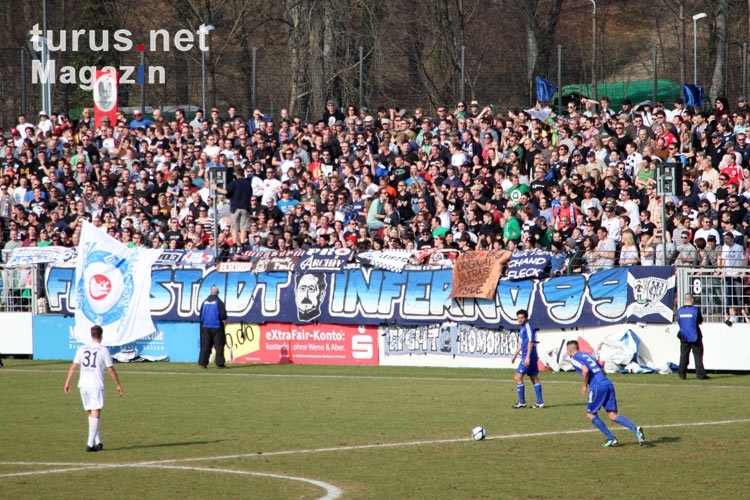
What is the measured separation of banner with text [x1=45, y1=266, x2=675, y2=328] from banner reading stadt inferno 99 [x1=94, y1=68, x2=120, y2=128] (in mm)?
9047

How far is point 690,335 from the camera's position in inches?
A: 902

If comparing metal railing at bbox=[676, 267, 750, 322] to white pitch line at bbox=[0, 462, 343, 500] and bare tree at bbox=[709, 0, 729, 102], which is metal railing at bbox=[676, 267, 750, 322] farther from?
bare tree at bbox=[709, 0, 729, 102]

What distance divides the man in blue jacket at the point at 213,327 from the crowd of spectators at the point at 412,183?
85.2 inches

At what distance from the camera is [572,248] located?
26031mm

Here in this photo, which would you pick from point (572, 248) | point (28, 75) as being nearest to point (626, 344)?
point (572, 248)

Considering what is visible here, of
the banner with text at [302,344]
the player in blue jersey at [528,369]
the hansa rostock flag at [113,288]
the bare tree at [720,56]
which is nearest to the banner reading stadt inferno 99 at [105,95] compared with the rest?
the hansa rostock flag at [113,288]

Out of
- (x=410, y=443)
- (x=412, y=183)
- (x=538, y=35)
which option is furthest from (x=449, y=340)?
(x=538, y=35)

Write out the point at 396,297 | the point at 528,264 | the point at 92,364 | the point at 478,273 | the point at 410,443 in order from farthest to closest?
the point at 396,297, the point at 478,273, the point at 528,264, the point at 410,443, the point at 92,364

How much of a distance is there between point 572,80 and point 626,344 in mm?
23775

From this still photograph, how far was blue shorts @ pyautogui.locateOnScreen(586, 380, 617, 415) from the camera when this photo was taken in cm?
1503

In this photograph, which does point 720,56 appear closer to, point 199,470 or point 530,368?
point 530,368

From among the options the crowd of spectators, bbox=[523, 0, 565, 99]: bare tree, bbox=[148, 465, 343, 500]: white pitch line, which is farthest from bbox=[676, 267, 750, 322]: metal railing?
bbox=[523, 0, 565, 99]: bare tree

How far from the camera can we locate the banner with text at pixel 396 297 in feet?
81.8

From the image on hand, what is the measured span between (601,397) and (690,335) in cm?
855
